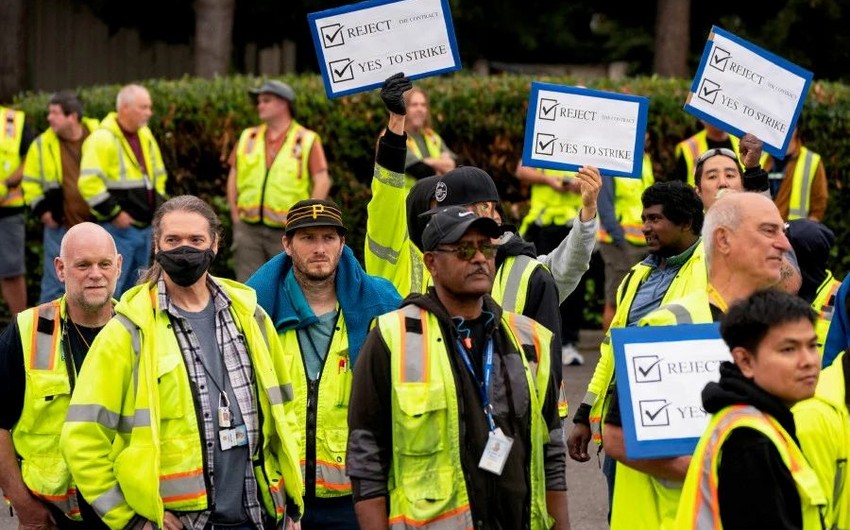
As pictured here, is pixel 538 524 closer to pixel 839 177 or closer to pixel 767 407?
pixel 767 407

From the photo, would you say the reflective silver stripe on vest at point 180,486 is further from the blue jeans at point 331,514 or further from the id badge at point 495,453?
the id badge at point 495,453

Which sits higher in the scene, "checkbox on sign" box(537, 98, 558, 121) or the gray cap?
the gray cap

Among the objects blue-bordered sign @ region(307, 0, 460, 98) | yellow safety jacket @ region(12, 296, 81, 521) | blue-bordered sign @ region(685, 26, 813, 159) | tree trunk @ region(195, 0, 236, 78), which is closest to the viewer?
yellow safety jacket @ region(12, 296, 81, 521)

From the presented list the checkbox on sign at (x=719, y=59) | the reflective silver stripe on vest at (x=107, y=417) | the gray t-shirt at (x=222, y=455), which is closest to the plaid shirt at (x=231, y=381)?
the gray t-shirt at (x=222, y=455)

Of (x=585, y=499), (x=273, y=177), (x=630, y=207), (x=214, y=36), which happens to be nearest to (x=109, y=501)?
(x=585, y=499)

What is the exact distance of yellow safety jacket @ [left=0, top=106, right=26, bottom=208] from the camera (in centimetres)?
1309

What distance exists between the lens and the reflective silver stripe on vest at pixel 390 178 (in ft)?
21.1

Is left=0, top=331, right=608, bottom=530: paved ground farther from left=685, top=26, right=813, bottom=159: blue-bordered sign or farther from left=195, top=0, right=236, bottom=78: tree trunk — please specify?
left=195, top=0, right=236, bottom=78: tree trunk

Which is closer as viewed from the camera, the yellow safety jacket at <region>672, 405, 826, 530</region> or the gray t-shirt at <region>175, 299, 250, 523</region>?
the yellow safety jacket at <region>672, 405, 826, 530</region>

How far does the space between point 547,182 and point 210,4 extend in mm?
7911

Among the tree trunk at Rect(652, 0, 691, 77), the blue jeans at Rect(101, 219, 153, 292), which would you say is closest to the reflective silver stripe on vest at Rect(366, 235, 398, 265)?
the blue jeans at Rect(101, 219, 153, 292)

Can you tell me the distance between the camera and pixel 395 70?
7633mm

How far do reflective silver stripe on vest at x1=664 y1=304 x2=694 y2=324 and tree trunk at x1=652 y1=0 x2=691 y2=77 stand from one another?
45.9 feet

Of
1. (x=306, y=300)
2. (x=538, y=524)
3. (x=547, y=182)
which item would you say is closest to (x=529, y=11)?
(x=547, y=182)
